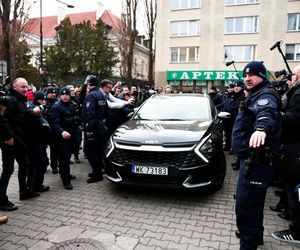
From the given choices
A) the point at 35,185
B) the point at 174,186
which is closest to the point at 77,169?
the point at 35,185

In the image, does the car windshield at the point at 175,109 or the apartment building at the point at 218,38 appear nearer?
the car windshield at the point at 175,109

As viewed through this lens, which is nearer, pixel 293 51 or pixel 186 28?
pixel 293 51

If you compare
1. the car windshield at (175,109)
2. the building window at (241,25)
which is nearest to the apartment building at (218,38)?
the building window at (241,25)

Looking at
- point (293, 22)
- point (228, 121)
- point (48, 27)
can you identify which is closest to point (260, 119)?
point (228, 121)

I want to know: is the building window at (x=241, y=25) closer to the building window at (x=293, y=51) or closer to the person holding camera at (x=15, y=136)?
the building window at (x=293, y=51)

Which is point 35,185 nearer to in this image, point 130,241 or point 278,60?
point 130,241

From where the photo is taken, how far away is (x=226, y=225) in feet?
12.7

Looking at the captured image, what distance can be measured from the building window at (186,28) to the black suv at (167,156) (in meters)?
28.6

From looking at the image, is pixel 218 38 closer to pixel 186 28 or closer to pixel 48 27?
pixel 186 28

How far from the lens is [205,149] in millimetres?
4520

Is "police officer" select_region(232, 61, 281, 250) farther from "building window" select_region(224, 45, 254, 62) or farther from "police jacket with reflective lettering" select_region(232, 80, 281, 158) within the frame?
"building window" select_region(224, 45, 254, 62)

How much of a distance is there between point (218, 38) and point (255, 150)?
30102mm

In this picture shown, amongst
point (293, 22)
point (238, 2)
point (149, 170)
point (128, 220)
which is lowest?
point (128, 220)

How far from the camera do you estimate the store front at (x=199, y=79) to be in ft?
98.9
